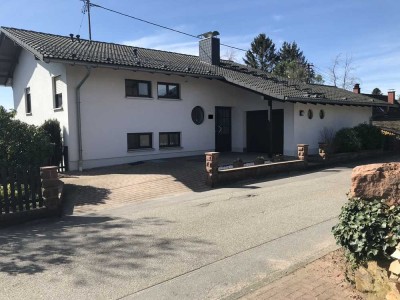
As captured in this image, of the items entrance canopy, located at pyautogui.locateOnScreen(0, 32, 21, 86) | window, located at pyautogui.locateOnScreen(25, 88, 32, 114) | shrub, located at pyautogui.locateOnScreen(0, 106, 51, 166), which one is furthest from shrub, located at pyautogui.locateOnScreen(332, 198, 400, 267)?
window, located at pyautogui.locateOnScreen(25, 88, 32, 114)

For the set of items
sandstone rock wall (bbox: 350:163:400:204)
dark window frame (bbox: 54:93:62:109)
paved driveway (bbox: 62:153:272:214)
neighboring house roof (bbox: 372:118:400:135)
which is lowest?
paved driveway (bbox: 62:153:272:214)

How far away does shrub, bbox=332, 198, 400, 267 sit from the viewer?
3648 mm

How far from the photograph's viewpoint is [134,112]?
584 inches

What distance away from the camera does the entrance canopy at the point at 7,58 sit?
17219 mm

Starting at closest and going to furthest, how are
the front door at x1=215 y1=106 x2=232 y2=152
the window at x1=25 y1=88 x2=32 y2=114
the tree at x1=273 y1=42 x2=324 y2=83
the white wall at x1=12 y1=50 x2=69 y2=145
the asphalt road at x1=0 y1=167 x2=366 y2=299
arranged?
the asphalt road at x1=0 y1=167 x2=366 y2=299
the white wall at x1=12 y1=50 x2=69 y2=145
the window at x1=25 y1=88 x2=32 y2=114
the front door at x1=215 y1=106 x2=232 y2=152
the tree at x1=273 y1=42 x2=324 y2=83

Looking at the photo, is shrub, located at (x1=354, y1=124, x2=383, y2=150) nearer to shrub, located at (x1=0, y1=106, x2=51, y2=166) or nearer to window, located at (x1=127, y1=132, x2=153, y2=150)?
window, located at (x1=127, y1=132, x2=153, y2=150)

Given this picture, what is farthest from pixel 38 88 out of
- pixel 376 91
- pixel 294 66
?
pixel 376 91

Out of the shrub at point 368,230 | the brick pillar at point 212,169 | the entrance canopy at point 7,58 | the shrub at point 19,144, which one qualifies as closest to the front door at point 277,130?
the brick pillar at point 212,169

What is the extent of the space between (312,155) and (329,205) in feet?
31.3

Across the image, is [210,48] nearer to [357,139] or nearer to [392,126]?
[357,139]

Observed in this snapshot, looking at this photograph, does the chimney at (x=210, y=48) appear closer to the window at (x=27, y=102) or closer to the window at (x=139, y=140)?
the window at (x=139, y=140)

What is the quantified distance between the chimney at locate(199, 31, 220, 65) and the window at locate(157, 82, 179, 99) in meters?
5.39

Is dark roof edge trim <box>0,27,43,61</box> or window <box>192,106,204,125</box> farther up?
dark roof edge trim <box>0,27,43,61</box>

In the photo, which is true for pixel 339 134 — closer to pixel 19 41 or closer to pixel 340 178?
pixel 340 178
